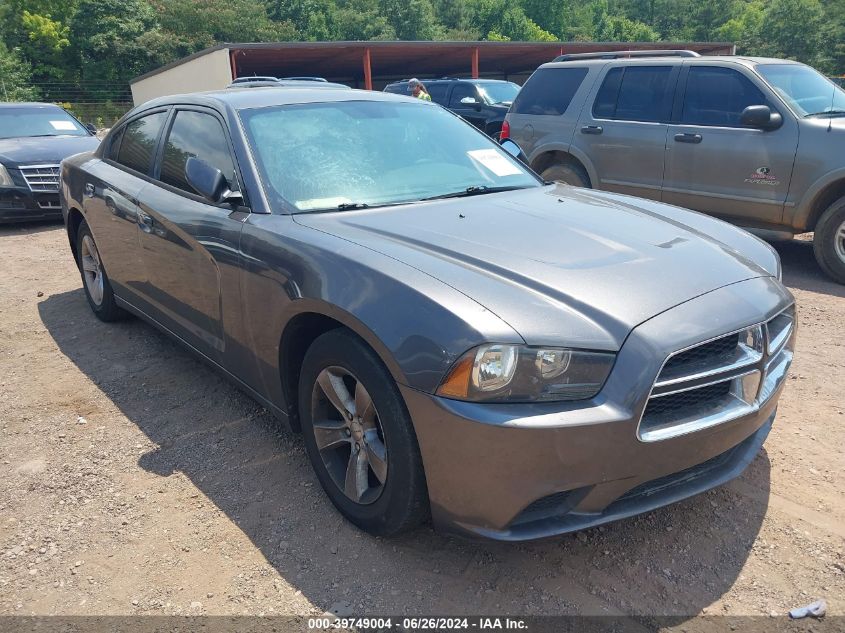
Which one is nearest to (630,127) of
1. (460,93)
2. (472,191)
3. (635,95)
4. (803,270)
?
(635,95)

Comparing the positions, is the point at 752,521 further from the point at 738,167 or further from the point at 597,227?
the point at 738,167

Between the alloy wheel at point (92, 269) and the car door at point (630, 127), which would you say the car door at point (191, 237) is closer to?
the alloy wheel at point (92, 269)

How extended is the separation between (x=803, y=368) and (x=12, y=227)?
382 inches

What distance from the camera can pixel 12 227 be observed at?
31.2 feet

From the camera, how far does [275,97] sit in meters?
3.70

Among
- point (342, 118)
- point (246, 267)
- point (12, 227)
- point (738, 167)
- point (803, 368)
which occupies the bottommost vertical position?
point (12, 227)

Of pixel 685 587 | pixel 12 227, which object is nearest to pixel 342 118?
pixel 685 587

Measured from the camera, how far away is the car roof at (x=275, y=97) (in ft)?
11.8

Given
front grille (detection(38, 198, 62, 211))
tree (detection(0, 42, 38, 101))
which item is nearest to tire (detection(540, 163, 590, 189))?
front grille (detection(38, 198, 62, 211))

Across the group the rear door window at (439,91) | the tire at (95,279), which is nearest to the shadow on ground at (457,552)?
the tire at (95,279)

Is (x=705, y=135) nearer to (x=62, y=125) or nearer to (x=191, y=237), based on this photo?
(x=191, y=237)

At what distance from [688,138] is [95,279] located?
17.6 feet

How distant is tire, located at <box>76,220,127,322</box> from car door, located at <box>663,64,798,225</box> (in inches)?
201

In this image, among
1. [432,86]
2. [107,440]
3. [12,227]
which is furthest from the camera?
[432,86]
